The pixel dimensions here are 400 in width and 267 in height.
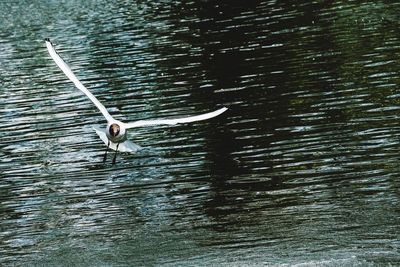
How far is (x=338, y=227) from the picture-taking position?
17875 mm

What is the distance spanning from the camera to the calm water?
59.4ft

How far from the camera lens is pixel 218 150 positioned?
952 inches

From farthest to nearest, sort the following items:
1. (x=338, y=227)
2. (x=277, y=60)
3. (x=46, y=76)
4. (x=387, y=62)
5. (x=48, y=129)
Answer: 1. (x=46, y=76)
2. (x=277, y=60)
3. (x=387, y=62)
4. (x=48, y=129)
5. (x=338, y=227)

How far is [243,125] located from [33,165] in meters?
5.73

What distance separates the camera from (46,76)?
3784 cm

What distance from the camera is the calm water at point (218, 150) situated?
59.4 ft

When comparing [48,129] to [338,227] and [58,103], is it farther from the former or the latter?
[338,227]

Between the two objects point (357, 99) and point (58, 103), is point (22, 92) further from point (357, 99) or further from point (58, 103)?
point (357, 99)

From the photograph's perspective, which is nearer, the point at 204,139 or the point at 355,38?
the point at 204,139

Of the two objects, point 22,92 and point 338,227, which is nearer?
point 338,227

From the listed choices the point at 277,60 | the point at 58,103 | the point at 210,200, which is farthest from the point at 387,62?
the point at 210,200

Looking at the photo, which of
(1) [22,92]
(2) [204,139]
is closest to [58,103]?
(1) [22,92]

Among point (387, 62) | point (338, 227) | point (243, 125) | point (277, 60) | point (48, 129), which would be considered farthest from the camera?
point (277, 60)

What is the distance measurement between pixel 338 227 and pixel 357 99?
33.4 feet
